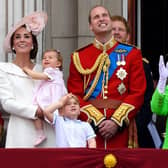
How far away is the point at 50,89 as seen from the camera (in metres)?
7.80

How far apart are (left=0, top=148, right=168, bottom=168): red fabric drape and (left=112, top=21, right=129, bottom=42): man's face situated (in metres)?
1.64

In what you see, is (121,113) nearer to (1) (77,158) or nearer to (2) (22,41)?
(1) (77,158)

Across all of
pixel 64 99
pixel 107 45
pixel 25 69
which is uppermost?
pixel 107 45

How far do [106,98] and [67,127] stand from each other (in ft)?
1.76

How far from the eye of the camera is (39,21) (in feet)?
26.7

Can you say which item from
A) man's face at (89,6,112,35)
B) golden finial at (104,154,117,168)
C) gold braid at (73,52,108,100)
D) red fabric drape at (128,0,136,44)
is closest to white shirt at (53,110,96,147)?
gold braid at (73,52,108,100)

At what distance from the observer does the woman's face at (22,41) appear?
797 cm

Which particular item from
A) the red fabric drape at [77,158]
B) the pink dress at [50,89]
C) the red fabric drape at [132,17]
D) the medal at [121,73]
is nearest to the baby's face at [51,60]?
the pink dress at [50,89]

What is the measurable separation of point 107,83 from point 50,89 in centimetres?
49

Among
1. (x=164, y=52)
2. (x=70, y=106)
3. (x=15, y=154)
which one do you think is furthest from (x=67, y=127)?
(x=164, y=52)

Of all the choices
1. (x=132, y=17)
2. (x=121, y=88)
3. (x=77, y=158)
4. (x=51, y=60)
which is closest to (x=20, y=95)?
(x=51, y=60)

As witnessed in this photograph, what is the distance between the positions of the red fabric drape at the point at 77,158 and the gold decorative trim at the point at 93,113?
79 cm

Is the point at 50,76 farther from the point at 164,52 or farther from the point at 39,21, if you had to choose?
the point at 164,52

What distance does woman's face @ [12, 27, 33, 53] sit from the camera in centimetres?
797
